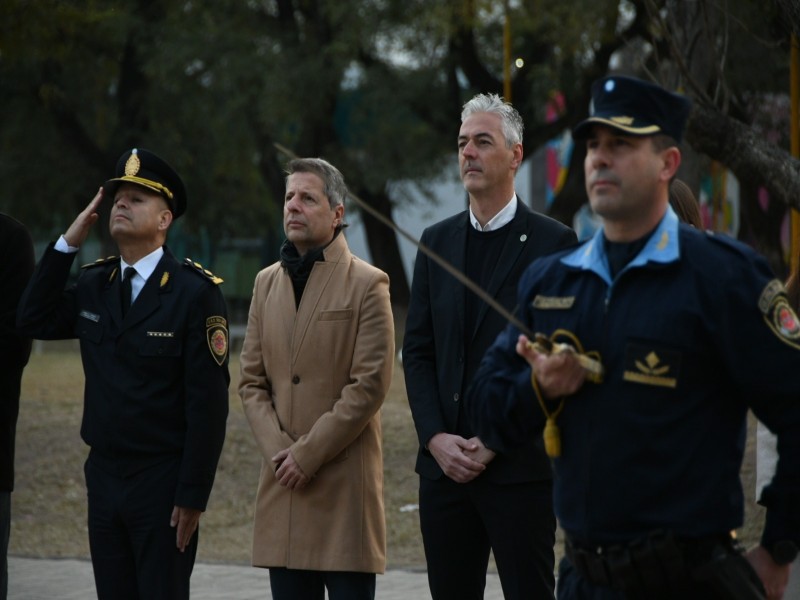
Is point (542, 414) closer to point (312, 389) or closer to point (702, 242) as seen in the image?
point (702, 242)

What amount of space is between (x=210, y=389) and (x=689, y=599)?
237cm

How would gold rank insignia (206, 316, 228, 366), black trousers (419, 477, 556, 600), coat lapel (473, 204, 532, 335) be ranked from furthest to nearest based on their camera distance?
gold rank insignia (206, 316, 228, 366)
coat lapel (473, 204, 532, 335)
black trousers (419, 477, 556, 600)

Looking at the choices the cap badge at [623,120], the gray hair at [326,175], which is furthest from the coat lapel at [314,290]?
the cap badge at [623,120]

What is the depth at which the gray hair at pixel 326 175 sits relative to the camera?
5.40 metres

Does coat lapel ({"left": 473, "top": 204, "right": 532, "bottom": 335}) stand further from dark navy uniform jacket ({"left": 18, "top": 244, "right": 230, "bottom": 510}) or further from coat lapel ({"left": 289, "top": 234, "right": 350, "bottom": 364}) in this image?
dark navy uniform jacket ({"left": 18, "top": 244, "right": 230, "bottom": 510})

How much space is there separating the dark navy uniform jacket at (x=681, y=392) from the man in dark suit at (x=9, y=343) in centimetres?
293

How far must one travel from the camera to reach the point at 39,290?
17.3 ft

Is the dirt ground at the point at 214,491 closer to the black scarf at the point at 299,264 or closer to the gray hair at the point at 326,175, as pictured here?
the black scarf at the point at 299,264

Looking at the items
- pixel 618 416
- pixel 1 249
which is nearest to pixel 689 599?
pixel 618 416

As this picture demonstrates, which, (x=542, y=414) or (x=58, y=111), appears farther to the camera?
(x=58, y=111)

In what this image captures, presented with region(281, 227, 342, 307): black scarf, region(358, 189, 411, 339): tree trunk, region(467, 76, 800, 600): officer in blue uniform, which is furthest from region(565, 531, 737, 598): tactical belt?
region(358, 189, 411, 339): tree trunk

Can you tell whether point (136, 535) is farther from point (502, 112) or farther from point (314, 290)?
point (502, 112)

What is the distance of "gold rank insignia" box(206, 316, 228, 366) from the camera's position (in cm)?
514

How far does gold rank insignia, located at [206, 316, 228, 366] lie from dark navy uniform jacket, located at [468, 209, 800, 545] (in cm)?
213
